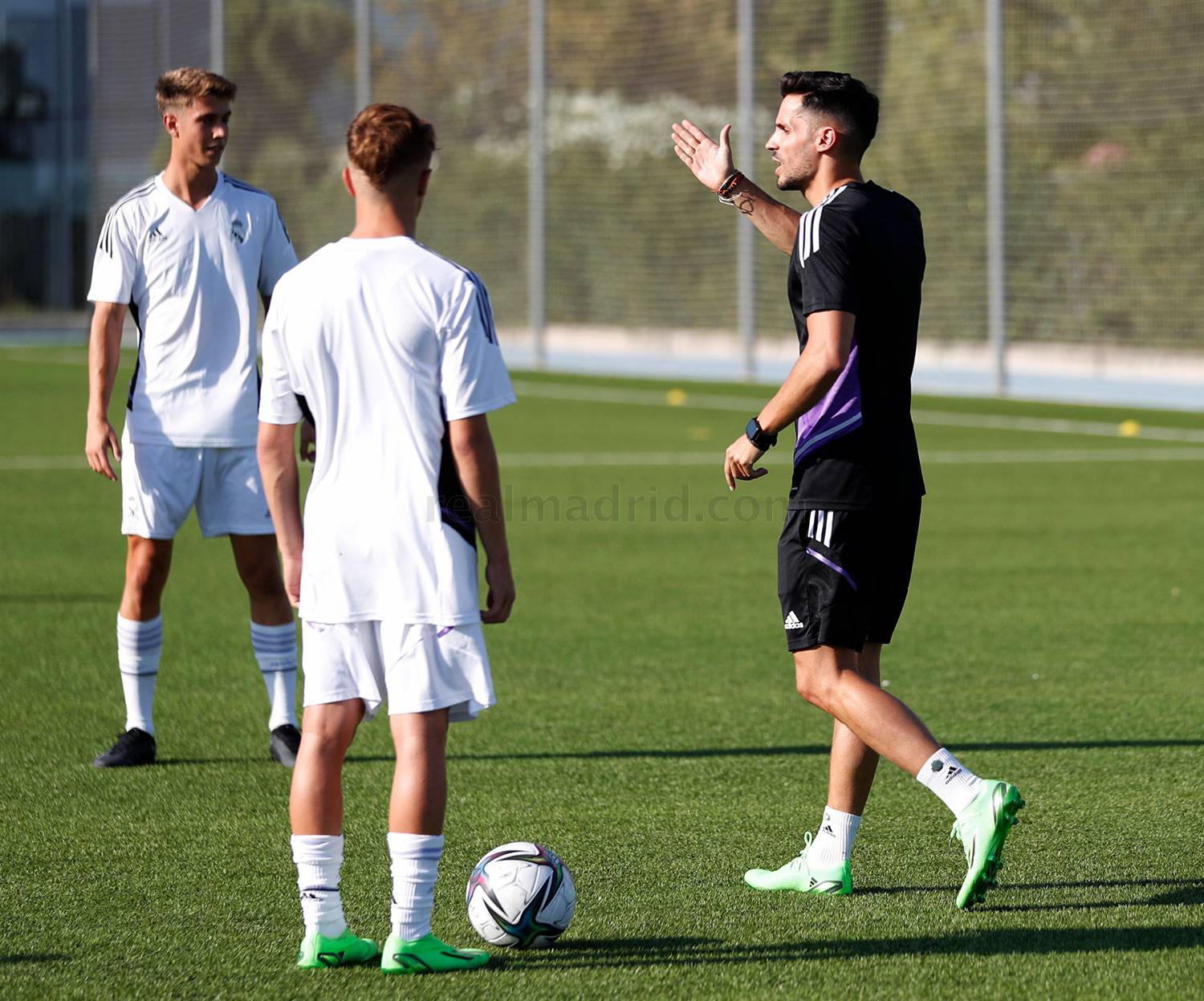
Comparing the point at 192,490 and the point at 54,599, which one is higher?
the point at 192,490

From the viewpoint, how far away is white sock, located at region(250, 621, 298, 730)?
235 inches

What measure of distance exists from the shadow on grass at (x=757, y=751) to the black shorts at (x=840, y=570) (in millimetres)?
1703

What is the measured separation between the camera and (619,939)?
4105 millimetres

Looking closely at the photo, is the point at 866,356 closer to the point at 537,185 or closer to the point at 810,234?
the point at 810,234

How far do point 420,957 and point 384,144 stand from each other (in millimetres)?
1695

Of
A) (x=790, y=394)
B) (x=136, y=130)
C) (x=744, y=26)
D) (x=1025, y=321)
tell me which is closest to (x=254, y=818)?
(x=790, y=394)

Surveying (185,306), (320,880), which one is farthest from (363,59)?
(320,880)

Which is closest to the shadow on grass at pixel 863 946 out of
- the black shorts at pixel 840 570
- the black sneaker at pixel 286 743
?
the black shorts at pixel 840 570

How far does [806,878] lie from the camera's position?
4461 millimetres

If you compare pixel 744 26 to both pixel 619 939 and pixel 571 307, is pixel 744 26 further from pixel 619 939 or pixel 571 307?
pixel 619 939

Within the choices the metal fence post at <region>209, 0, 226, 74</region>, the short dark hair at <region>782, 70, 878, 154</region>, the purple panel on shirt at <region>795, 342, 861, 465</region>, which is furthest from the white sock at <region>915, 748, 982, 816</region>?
the metal fence post at <region>209, 0, 226, 74</region>

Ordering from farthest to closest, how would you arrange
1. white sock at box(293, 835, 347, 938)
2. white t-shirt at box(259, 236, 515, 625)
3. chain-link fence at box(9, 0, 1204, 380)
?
chain-link fence at box(9, 0, 1204, 380), white sock at box(293, 835, 347, 938), white t-shirt at box(259, 236, 515, 625)

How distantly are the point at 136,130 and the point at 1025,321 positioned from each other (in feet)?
79.6

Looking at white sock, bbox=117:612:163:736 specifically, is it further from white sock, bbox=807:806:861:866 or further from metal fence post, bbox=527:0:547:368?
metal fence post, bbox=527:0:547:368
